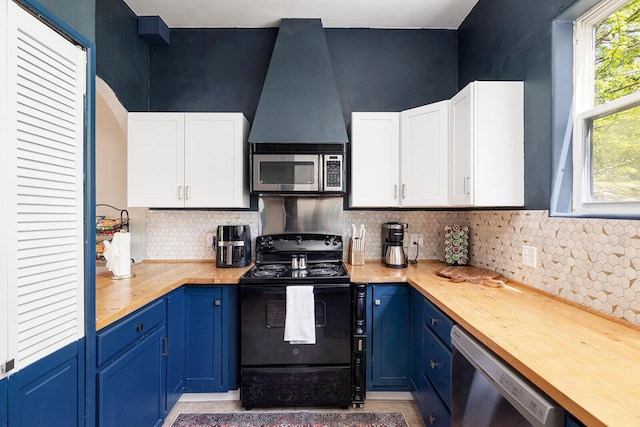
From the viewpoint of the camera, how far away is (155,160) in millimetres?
2471

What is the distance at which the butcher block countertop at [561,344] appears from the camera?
0.78 metres

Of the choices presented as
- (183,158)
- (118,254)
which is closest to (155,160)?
(183,158)

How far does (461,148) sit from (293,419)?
208cm

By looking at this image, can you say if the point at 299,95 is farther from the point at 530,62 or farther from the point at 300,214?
the point at 530,62

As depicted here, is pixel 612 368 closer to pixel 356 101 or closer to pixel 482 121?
pixel 482 121

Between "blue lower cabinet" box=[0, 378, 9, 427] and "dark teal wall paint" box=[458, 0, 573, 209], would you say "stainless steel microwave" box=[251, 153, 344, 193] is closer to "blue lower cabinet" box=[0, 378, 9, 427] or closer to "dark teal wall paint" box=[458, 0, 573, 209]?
"dark teal wall paint" box=[458, 0, 573, 209]

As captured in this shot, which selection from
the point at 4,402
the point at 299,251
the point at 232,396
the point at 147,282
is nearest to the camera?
the point at 4,402

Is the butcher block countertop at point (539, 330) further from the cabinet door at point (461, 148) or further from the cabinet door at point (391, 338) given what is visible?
the cabinet door at point (461, 148)

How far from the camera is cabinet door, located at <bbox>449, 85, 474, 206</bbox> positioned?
1.96 m

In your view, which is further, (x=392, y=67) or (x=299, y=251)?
(x=392, y=67)

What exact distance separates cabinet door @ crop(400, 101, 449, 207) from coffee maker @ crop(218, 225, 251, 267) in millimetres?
1312

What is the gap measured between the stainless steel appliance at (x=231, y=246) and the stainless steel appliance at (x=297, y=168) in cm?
39

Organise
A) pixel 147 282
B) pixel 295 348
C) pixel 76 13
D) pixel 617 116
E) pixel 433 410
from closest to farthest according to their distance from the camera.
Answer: pixel 76 13 < pixel 617 116 < pixel 433 410 < pixel 147 282 < pixel 295 348

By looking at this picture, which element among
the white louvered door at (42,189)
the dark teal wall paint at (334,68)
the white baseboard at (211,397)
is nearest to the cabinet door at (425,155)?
the dark teal wall paint at (334,68)
